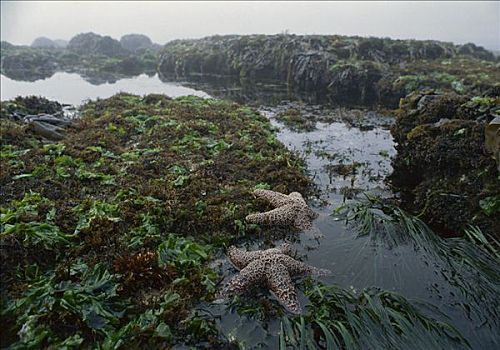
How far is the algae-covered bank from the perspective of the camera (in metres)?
4.57

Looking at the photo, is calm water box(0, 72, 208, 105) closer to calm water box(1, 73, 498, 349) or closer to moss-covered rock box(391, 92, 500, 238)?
calm water box(1, 73, 498, 349)

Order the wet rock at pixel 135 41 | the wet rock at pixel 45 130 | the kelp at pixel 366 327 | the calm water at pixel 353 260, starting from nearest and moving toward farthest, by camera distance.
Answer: the kelp at pixel 366 327 → the calm water at pixel 353 260 → the wet rock at pixel 45 130 → the wet rock at pixel 135 41

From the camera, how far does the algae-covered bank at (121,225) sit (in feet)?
15.0

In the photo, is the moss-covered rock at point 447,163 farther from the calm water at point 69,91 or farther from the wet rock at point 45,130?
the calm water at point 69,91

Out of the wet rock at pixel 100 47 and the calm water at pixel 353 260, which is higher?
the calm water at pixel 353 260

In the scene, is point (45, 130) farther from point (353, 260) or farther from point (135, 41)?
point (135, 41)

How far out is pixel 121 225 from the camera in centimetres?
678

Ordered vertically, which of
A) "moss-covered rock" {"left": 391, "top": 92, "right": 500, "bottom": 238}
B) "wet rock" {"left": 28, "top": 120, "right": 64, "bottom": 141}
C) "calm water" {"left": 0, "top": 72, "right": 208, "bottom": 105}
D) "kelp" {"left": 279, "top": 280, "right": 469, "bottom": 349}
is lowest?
"calm water" {"left": 0, "top": 72, "right": 208, "bottom": 105}

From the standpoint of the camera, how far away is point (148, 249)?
616cm

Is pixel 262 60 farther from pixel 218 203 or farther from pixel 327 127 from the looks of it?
pixel 218 203

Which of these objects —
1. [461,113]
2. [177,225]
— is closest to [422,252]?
[177,225]

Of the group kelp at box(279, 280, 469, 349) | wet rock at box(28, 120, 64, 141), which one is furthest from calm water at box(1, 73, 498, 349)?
wet rock at box(28, 120, 64, 141)

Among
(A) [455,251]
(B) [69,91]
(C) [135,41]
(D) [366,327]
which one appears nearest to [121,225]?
(D) [366,327]

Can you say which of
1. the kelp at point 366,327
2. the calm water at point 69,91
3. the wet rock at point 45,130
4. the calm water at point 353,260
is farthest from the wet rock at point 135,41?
the kelp at point 366,327
